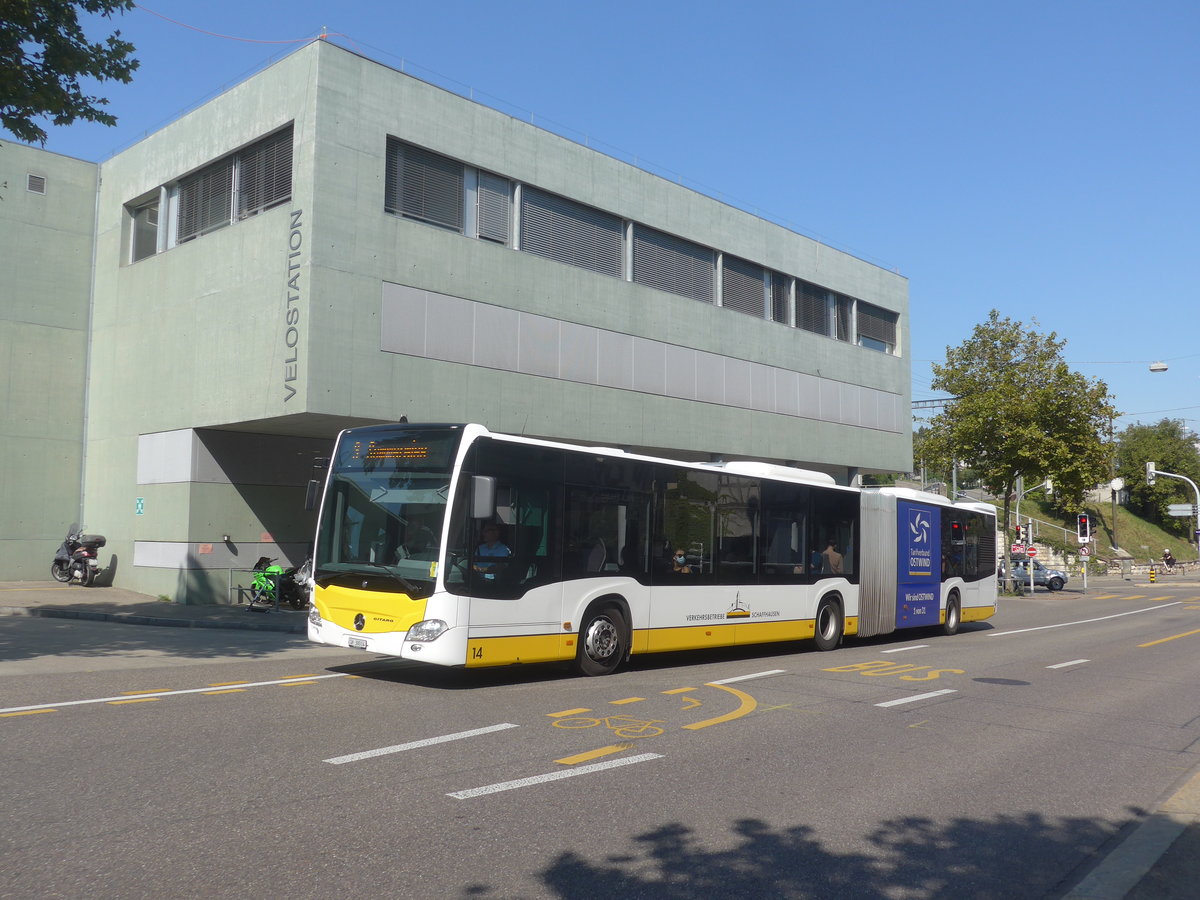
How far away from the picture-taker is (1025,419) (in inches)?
1594

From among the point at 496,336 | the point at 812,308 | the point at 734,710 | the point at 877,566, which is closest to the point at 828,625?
the point at 877,566

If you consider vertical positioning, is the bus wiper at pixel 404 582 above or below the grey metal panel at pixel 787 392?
below

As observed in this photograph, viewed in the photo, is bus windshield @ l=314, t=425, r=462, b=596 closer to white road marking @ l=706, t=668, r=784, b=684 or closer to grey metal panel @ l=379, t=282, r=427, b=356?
white road marking @ l=706, t=668, r=784, b=684

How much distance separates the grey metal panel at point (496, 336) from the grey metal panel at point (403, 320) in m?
1.53

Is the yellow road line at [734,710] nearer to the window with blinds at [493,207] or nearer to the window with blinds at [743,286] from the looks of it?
the window with blinds at [493,207]

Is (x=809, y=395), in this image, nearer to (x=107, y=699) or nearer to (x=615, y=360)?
(x=615, y=360)

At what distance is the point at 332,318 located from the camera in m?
20.6

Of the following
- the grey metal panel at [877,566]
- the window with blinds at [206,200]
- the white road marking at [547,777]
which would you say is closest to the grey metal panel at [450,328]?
the window with blinds at [206,200]

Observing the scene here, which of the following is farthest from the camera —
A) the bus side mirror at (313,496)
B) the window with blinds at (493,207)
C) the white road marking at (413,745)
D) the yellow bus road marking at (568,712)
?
the window with blinds at (493,207)

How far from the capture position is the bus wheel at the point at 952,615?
70.3 ft

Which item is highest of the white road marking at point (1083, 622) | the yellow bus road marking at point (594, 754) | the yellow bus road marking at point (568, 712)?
the yellow bus road marking at point (594, 754)

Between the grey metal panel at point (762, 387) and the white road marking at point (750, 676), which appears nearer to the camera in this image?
the white road marking at point (750, 676)

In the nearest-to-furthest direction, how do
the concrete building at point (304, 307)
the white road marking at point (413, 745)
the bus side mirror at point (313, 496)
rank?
the white road marking at point (413, 745) < the bus side mirror at point (313, 496) < the concrete building at point (304, 307)

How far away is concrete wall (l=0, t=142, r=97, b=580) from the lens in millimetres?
25438
